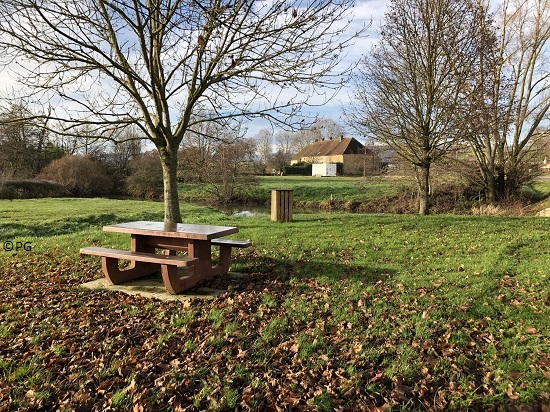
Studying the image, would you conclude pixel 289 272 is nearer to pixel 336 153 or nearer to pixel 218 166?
pixel 218 166

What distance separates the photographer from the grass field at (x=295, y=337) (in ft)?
10.3

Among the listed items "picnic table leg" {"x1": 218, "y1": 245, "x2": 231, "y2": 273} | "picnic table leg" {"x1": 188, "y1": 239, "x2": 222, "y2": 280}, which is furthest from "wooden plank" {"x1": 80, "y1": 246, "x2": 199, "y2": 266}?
"picnic table leg" {"x1": 218, "y1": 245, "x2": 231, "y2": 273}

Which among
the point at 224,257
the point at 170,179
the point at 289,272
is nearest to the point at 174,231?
the point at 224,257

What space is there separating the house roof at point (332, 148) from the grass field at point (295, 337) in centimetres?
5368

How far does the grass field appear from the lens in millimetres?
3141

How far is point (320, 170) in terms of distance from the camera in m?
59.2

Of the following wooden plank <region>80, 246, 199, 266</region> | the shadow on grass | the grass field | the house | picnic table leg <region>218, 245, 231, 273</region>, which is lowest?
the grass field

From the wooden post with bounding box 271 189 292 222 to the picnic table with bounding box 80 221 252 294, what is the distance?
5.38 meters

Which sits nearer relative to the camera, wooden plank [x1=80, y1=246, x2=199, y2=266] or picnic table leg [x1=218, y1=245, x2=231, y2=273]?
wooden plank [x1=80, y1=246, x2=199, y2=266]

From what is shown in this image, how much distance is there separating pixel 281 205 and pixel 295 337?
7.66 meters

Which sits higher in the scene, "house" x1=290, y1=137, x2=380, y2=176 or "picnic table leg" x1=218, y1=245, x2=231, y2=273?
"house" x1=290, y1=137, x2=380, y2=176

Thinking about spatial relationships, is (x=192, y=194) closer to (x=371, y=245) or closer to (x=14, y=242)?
(x=14, y=242)

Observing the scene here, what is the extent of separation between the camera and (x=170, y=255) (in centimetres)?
613

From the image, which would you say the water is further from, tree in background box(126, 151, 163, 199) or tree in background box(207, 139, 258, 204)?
tree in background box(126, 151, 163, 199)
